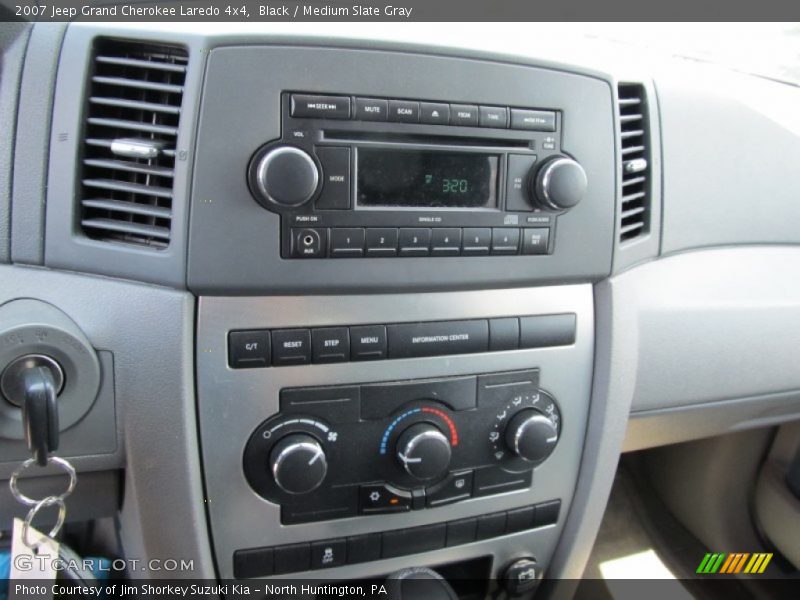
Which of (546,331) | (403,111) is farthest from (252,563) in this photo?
(403,111)

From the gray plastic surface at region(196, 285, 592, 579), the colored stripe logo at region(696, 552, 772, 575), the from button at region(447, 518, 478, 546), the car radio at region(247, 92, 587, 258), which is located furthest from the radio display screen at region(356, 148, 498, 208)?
the colored stripe logo at region(696, 552, 772, 575)

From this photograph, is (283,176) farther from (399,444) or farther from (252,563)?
(252,563)

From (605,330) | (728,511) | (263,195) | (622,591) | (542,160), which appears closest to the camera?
(263,195)

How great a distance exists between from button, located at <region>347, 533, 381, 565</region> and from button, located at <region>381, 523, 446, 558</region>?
0.01 metres

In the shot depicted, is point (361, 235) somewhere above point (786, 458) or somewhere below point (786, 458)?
above

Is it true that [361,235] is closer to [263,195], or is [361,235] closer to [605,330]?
[263,195]

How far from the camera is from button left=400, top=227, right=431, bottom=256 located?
739mm

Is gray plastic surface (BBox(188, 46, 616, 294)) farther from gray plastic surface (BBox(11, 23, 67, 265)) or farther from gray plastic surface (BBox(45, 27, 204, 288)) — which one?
gray plastic surface (BBox(11, 23, 67, 265))

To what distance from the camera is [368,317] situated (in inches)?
30.5

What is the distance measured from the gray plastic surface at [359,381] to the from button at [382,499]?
0.06ft

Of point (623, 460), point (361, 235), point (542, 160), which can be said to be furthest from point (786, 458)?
point (361, 235)

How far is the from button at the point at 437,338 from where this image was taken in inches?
31.1

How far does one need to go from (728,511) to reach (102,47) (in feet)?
4.87

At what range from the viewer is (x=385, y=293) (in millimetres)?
773
